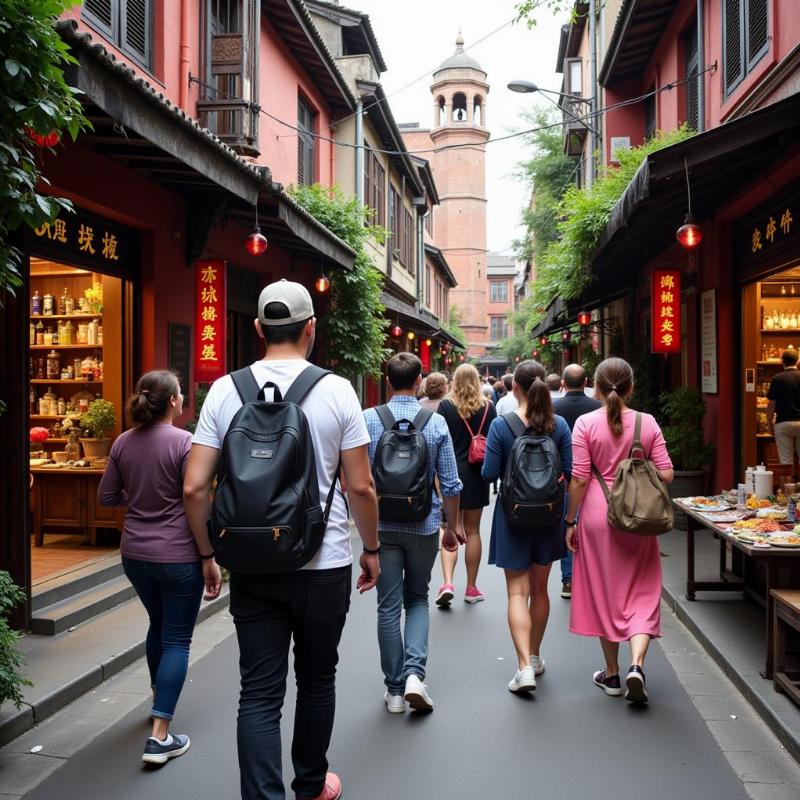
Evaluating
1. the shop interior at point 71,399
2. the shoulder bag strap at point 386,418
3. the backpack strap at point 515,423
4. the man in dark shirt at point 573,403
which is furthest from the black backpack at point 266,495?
the shop interior at point 71,399

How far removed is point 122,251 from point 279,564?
→ 20.1 ft

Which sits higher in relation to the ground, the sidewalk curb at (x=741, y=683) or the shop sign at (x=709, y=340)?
the shop sign at (x=709, y=340)

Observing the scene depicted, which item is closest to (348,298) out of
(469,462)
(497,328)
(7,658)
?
(469,462)

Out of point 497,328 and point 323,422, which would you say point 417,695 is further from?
point 497,328

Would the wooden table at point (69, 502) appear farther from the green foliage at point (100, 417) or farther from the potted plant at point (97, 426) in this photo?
the green foliage at point (100, 417)

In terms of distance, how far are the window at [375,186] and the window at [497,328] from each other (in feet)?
189

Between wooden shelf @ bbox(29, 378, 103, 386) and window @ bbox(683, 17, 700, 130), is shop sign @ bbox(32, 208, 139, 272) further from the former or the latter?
window @ bbox(683, 17, 700, 130)

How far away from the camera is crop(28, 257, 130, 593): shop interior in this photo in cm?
855

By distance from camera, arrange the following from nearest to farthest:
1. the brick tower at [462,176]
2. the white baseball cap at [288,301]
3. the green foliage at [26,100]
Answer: the white baseball cap at [288,301]
the green foliage at [26,100]
the brick tower at [462,176]

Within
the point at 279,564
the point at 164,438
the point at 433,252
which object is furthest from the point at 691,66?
the point at 433,252

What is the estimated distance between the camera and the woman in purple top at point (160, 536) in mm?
4254

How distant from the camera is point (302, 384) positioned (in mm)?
3193

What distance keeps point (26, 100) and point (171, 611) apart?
2.61 m

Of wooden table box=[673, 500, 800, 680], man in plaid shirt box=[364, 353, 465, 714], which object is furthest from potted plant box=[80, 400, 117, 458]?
wooden table box=[673, 500, 800, 680]
